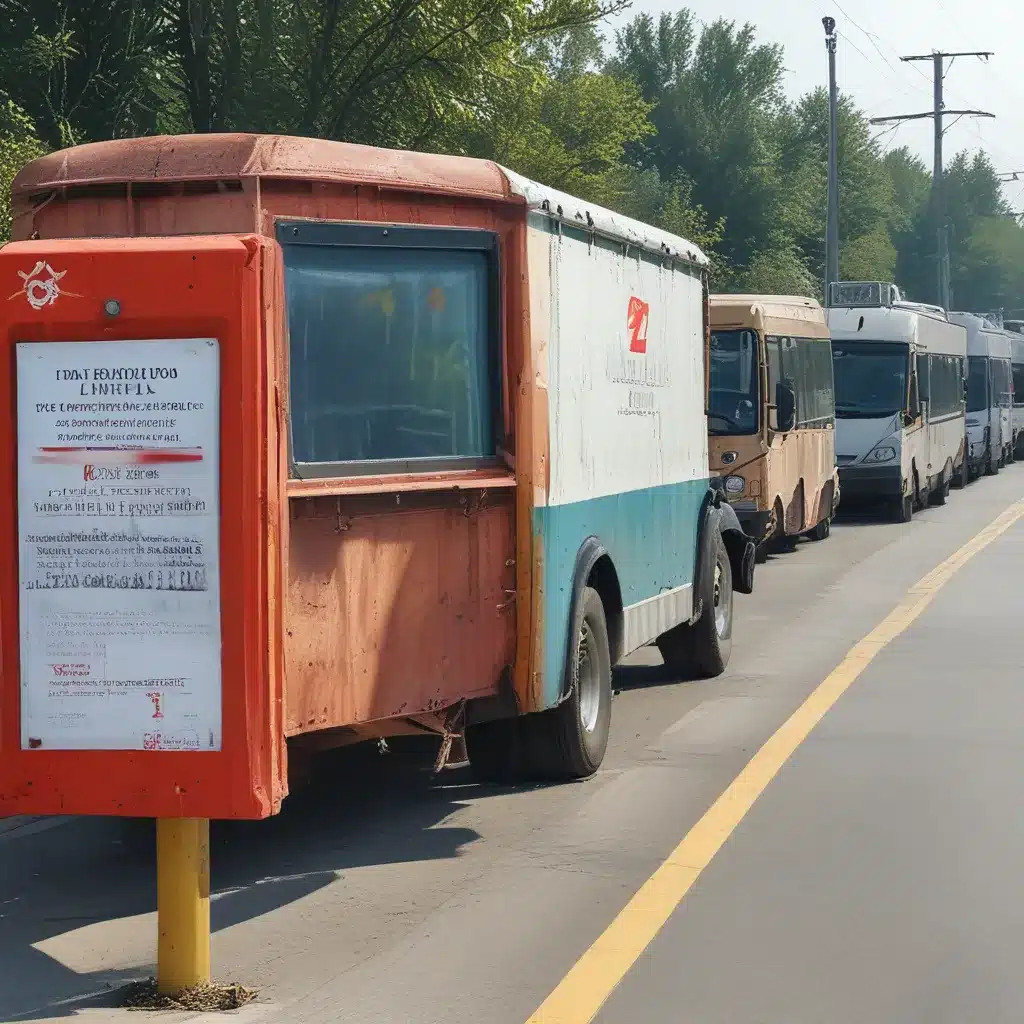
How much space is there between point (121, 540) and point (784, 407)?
14.3m

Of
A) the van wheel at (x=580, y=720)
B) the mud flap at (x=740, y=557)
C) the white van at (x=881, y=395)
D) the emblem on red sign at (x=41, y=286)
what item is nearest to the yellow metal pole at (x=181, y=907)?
the emblem on red sign at (x=41, y=286)

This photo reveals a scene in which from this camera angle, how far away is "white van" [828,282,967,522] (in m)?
28.8

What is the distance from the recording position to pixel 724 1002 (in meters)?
6.11

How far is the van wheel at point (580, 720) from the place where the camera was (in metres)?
9.43

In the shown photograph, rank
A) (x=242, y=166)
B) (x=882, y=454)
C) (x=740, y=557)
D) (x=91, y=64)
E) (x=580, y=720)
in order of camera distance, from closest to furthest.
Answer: (x=242, y=166)
(x=580, y=720)
(x=740, y=557)
(x=882, y=454)
(x=91, y=64)

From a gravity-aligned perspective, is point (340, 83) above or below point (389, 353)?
above

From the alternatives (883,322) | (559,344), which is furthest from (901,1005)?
(883,322)

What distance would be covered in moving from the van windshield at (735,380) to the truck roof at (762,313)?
12cm

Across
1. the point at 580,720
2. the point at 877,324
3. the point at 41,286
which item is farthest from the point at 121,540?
the point at 877,324

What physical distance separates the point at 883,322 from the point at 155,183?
23305 mm

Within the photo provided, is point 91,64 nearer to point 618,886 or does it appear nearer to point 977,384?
point 977,384

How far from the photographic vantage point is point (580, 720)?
9.51 metres

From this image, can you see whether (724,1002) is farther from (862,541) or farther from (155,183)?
(862,541)

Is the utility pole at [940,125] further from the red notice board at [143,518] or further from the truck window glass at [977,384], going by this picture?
the red notice board at [143,518]
